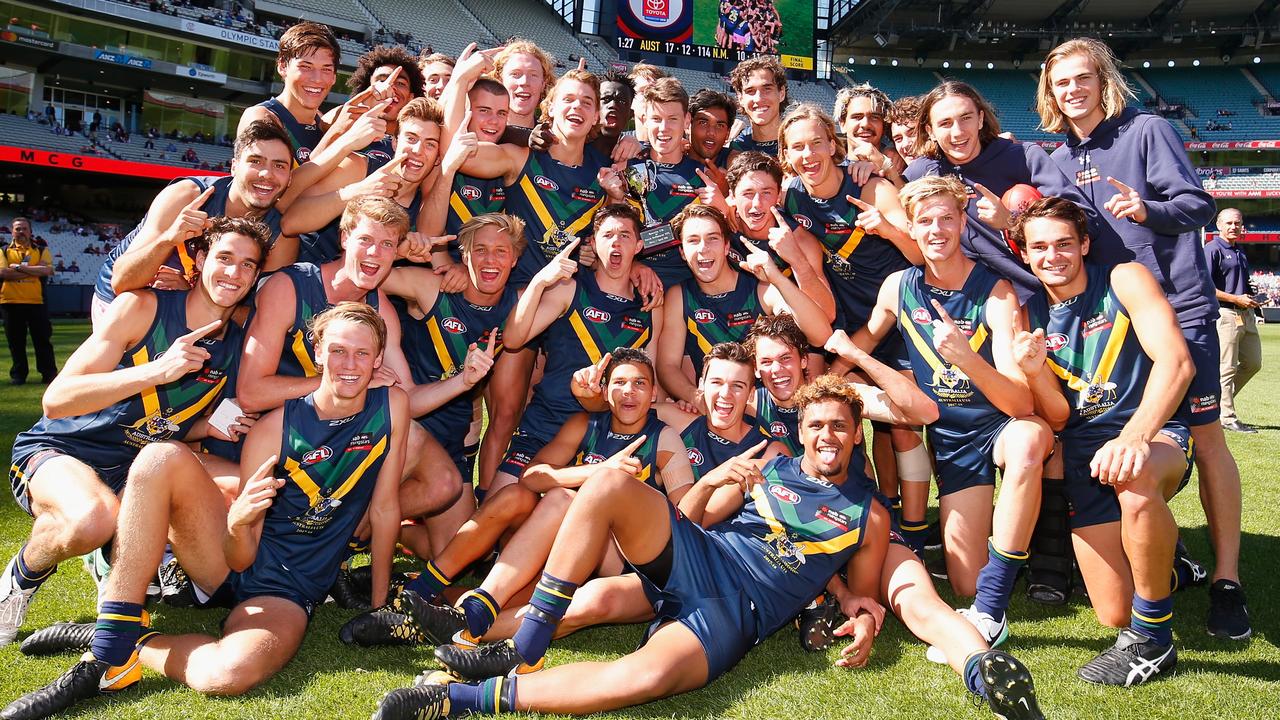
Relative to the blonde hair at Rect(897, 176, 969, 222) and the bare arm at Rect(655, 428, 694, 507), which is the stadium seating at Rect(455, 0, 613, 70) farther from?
the bare arm at Rect(655, 428, 694, 507)

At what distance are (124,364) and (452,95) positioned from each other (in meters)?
2.41

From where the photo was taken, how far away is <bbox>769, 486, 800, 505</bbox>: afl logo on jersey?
3799 mm

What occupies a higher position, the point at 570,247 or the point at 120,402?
the point at 570,247

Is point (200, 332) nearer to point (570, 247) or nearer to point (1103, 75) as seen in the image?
point (570, 247)

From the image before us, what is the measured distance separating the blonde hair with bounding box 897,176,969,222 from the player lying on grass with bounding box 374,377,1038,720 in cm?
118

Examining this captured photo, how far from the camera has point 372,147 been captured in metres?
5.84

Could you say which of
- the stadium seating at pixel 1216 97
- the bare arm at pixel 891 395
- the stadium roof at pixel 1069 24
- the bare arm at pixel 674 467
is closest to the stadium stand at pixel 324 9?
the stadium roof at pixel 1069 24

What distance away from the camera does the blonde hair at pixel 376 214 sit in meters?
4.39

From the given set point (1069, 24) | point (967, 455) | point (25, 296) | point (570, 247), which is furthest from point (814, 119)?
point (1069, 24)

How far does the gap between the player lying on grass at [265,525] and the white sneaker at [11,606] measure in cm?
71

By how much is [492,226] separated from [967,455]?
2854 millimetres

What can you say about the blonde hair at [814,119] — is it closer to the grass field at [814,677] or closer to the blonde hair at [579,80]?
the blonde hair at [579,80]

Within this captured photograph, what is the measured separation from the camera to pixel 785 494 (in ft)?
12.5

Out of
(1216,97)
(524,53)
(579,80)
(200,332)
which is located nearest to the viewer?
(200,332)
